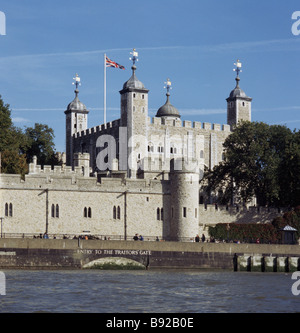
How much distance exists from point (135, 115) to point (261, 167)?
20471 mm

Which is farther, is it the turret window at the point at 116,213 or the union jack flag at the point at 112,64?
the union jack flag at the point at 112,64

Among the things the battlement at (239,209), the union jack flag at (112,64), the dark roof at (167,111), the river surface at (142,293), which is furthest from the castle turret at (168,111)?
the river surface at (142,293)

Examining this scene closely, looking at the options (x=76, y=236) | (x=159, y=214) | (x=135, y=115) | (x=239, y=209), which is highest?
(x=135, y=115)

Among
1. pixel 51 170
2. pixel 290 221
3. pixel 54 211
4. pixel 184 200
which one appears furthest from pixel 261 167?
pixel 54 211

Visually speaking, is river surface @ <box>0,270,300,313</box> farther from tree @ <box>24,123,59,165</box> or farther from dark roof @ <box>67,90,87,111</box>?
dark roof @ <box>67,90,87,111</box>

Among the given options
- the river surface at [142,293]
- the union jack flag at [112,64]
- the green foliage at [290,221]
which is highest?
the union jack flag at [112,64]

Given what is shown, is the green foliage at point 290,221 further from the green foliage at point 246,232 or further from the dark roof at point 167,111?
the dark roof at point 167,111

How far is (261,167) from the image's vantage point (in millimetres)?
81688

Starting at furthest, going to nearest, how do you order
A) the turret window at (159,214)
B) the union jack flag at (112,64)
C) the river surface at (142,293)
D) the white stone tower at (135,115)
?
1. the white stone tower at (135,115)
2. the union jack flag at (112,64)
3. the turret window at (159,214)
4. the river surface at (142,293)

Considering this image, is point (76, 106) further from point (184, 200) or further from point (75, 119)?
point (184, 200)

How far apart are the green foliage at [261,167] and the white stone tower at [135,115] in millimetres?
12159

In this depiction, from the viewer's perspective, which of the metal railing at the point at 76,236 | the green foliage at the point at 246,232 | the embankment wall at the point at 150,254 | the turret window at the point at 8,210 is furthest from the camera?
the green foliage at the point at 246,232

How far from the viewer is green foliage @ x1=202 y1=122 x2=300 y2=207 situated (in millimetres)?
78812

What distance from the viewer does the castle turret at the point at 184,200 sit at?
6919 centimetres
